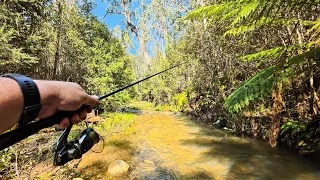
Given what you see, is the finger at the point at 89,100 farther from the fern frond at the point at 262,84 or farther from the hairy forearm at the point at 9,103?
the fern frond at the point at 262,84

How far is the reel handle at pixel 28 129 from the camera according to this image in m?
0.98

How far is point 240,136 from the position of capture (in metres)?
9.45

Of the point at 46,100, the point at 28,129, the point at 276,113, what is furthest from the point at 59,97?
the point at 276,113

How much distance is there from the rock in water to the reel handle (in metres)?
5.24

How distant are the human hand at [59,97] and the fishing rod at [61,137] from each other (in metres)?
0.06

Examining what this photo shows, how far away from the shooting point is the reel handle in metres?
0.98

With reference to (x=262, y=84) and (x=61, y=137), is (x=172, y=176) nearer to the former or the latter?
(x=262, y=84)

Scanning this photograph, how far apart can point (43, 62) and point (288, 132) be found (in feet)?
34.7

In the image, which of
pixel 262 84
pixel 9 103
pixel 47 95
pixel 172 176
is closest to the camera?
pixel 9 103

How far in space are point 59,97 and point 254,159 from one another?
6825 millimetres

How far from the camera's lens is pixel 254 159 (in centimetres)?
685

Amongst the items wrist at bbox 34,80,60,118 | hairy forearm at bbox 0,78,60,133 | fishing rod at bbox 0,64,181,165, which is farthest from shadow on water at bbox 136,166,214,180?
hairy forearm at bbox 0,78,60,133

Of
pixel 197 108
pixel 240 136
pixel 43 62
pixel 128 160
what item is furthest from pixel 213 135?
pixel 43 62

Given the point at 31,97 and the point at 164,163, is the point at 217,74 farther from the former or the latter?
the point at 31,97
